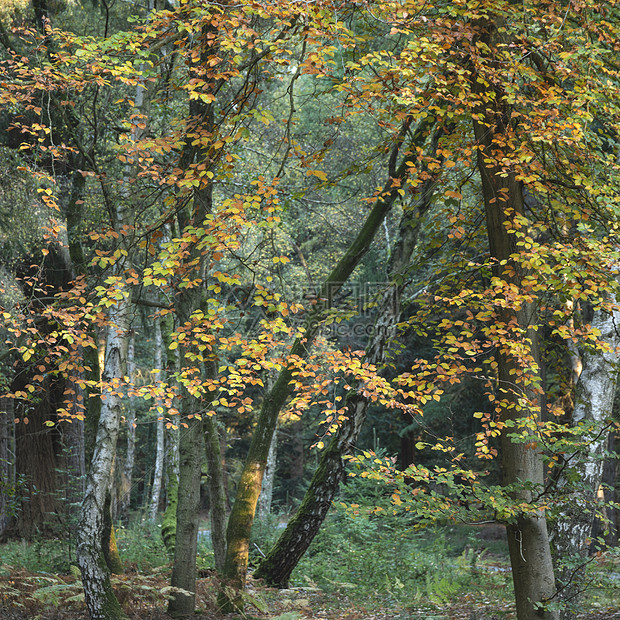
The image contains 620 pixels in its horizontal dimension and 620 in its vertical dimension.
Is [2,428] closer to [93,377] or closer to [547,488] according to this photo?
[93,377]

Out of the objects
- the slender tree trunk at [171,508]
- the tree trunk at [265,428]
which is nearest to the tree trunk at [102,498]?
the tree trunk at [265,428]

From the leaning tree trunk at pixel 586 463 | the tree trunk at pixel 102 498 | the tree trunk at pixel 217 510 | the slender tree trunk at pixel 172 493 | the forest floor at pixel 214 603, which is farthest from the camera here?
the slender tree trunk at pixel 172 493

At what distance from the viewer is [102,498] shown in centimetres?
552

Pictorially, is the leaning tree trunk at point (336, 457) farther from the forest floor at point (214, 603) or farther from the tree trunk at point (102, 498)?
the tree trunk at point (102, 498)

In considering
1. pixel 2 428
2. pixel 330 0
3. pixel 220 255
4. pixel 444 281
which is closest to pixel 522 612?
pixel 444 281

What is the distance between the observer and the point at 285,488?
2433cm

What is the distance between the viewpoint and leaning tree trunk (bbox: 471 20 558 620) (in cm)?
498

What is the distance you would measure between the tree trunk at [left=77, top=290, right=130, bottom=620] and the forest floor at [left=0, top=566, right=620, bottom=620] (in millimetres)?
477

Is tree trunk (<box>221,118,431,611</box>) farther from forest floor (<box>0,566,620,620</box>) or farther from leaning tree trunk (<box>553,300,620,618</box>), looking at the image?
leaning tree trunk (<box>553,300,620,618</box>)

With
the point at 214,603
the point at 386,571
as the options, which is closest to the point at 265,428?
the point at 214,603

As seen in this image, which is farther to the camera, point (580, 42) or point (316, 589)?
point (316, 589)

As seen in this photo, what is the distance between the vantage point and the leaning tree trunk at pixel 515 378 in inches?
196

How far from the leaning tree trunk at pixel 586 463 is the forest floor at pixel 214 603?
4.12 ft

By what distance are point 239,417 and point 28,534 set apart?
13.2m
